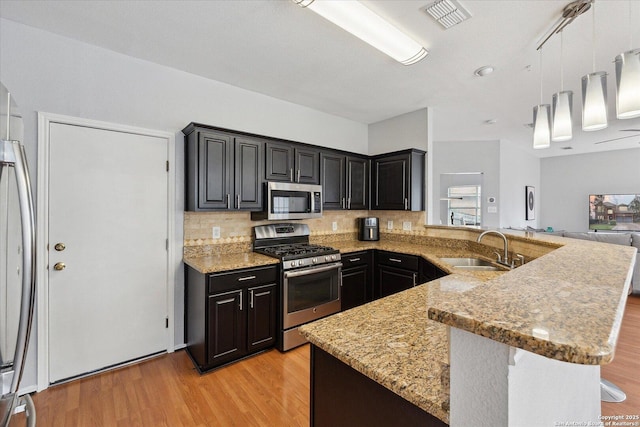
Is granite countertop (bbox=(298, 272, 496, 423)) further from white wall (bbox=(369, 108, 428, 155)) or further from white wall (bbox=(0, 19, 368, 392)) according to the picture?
white wall (bbox=(369, 108, 428, 155))

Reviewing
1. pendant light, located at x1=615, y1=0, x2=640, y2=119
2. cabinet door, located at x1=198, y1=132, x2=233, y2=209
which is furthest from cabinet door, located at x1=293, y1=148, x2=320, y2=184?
pendant light, located at x1=615, y1=0, x2=640, y2=119

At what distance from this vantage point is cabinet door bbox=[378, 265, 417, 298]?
331cm

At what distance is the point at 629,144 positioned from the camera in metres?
6.07

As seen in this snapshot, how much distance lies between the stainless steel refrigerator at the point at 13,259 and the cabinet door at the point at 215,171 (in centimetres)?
155

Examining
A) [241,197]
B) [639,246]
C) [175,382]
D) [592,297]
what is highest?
[241,197]

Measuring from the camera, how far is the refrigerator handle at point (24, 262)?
1014 mm

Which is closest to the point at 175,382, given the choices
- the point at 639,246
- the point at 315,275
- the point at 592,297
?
the point at 315,275

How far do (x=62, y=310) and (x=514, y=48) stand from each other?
4.32 meters

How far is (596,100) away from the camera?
1.61m

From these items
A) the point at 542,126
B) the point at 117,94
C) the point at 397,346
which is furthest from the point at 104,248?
the point at 542,126

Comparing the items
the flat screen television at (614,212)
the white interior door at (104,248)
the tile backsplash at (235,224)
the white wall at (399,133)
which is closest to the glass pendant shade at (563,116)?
the white wall at (399,133)

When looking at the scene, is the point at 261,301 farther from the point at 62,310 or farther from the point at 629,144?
the point at 629,144

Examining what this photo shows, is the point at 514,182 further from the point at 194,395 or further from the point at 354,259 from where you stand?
the point at 194,395

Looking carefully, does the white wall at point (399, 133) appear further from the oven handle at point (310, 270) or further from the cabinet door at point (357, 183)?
the oven handle at point (310, 270)
